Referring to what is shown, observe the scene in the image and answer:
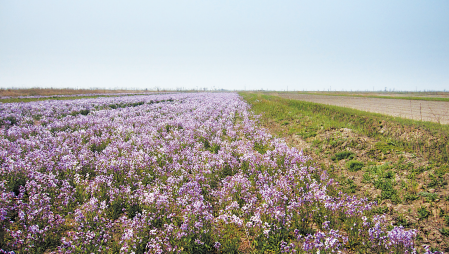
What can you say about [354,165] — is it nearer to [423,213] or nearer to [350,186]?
[350,186]

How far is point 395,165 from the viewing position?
20.7ft

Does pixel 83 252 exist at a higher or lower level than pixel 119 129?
lower

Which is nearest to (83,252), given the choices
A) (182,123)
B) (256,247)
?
(256,247)

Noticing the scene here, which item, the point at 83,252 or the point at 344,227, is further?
the point at 344,227

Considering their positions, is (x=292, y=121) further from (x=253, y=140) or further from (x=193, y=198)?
(x=193, y=198)

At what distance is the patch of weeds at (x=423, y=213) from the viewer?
444 centimetres

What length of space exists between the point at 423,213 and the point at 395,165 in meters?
2.14

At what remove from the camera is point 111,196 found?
16.7ft

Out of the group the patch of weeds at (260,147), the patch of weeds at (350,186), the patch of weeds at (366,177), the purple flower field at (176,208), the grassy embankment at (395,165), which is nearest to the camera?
the purple flower field at (176,208)

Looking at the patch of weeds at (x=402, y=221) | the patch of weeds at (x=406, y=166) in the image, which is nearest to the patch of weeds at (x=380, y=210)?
the patch of weeds at (x=402, y=221)

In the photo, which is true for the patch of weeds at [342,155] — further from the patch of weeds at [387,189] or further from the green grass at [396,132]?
the patch of weeds at [387,189]

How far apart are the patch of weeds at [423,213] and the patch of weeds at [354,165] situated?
226 cm

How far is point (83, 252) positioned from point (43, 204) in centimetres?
192

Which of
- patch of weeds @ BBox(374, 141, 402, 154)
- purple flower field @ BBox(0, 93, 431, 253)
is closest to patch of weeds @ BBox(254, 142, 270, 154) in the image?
purple flower field @ BBox(0, 93, 431, 253)
